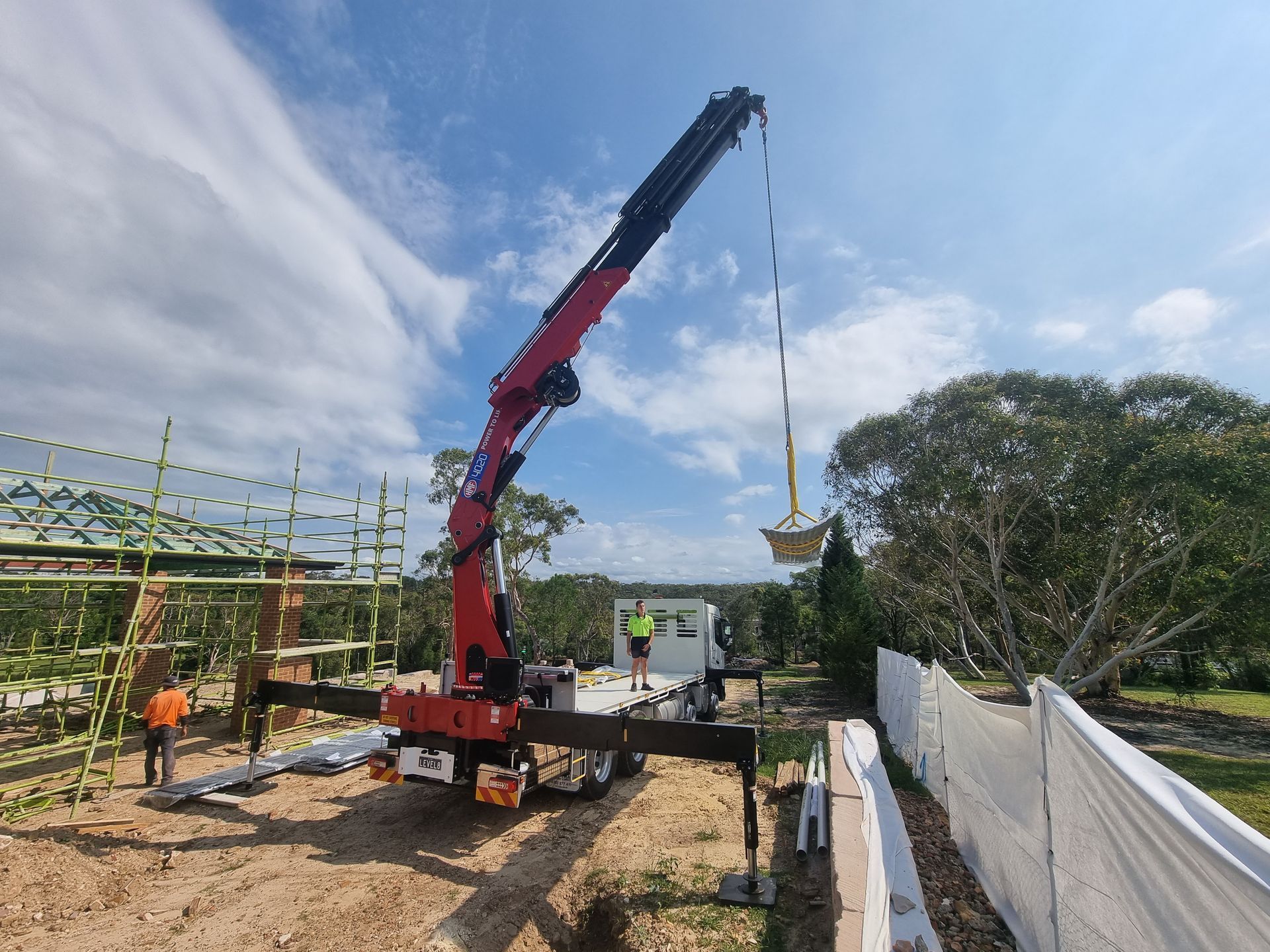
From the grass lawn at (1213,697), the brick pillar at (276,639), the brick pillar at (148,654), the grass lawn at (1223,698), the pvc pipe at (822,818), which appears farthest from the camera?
the grass lawn at (1213,697)

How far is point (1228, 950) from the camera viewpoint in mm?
1771

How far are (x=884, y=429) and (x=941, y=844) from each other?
41.2 feet

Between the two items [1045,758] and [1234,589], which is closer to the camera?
[1045,758]

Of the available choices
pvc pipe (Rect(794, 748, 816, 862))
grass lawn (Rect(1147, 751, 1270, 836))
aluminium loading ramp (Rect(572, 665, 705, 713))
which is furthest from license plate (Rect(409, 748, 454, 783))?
grass lawn (Rect(1147, 751, 1270, 836))

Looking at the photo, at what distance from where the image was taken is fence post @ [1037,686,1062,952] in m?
3.14

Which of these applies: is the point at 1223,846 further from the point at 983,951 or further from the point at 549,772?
the point at 549,772

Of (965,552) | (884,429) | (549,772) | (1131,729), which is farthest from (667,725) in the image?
(965,552)

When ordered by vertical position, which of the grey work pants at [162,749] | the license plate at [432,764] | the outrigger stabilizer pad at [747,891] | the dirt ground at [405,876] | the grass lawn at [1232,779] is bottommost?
the grass lawn at [1232,779]

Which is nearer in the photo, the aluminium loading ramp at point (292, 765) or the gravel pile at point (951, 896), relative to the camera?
the gravel pile at point (951, 896)

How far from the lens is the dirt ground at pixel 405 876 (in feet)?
13.0

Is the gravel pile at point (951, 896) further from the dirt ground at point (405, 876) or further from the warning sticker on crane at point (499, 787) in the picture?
the warning sticker on crane at point (499, 787)

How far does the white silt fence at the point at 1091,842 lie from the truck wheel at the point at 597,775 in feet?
12.2

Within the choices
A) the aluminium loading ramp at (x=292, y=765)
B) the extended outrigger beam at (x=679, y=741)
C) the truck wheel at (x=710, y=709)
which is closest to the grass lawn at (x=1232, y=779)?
the extended outrigger beam at (x=679, y=741)

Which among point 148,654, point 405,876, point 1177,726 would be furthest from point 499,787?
point 1177,726
